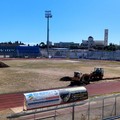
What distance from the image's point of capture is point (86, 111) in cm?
1403

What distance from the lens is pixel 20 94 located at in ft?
73.0

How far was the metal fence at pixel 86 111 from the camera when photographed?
1232 centimetres

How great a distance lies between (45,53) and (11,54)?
37.6ft

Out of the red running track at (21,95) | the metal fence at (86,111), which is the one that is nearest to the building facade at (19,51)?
the red running track at (21,95)

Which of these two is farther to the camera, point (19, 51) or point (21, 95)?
point (19, 51)

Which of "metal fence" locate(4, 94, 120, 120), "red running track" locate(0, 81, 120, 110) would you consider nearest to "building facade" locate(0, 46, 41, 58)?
"red running track" locate(0, 81, 120, 110)

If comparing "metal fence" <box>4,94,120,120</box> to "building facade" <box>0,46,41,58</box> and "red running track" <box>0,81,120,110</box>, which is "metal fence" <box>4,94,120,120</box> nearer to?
"red running track" <box>0,81,120,110</box>

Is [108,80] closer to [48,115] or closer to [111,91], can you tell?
[111,91]

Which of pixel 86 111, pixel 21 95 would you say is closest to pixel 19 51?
pixel 21 95

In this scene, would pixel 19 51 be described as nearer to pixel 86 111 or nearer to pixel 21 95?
pixel 21 95

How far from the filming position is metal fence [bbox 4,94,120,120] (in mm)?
12320

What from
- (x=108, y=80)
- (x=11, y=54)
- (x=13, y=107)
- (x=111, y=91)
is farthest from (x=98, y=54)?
(x=13, y=107)

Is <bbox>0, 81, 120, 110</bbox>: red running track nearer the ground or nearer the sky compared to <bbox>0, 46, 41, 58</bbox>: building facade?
nearer the ground

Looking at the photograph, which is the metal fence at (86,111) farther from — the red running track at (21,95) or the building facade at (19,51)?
the building facade at (19,51)
